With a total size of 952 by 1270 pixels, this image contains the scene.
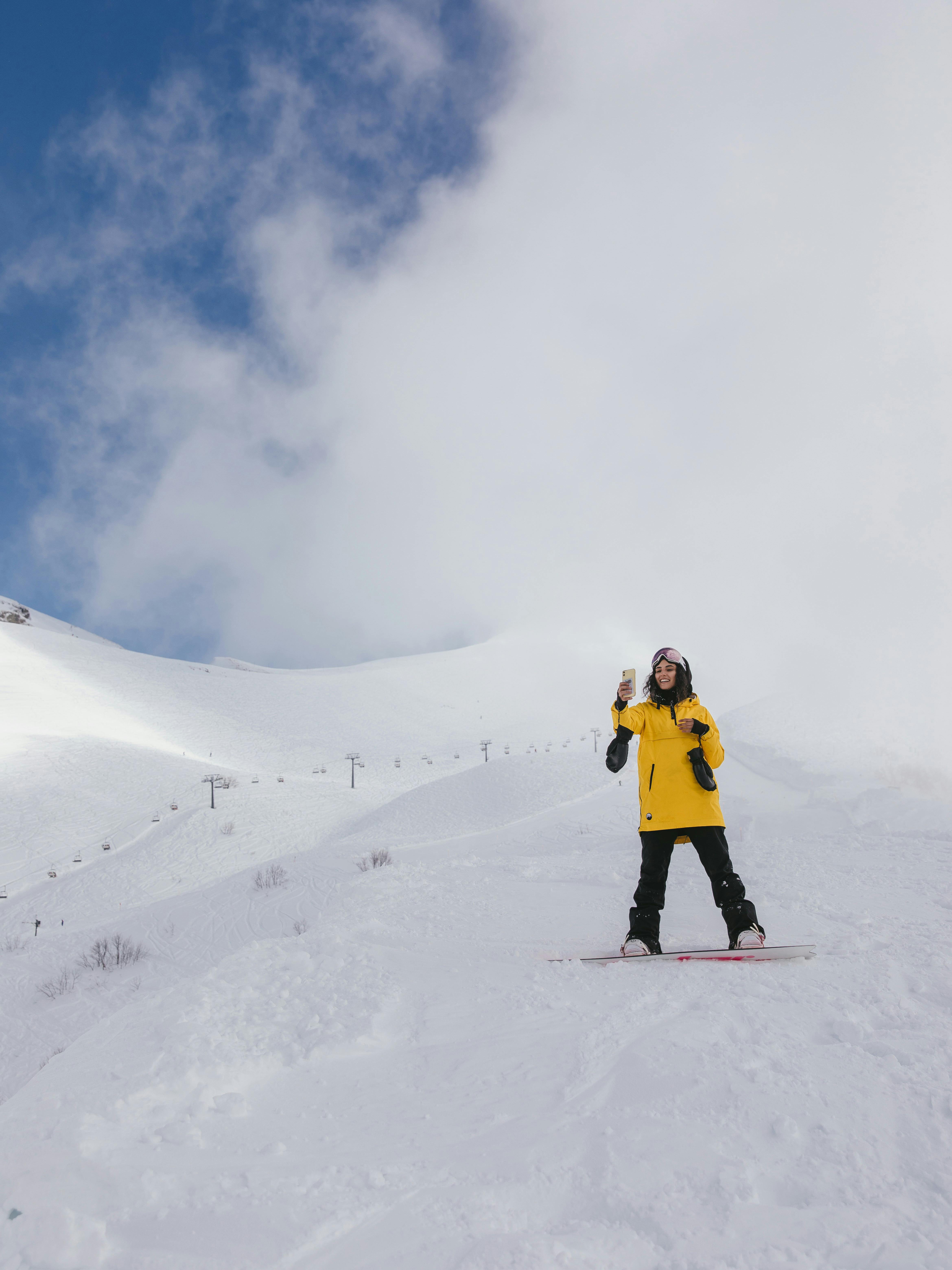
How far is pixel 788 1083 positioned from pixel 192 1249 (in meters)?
2.39

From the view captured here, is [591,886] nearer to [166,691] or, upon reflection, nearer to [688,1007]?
[688,1007]

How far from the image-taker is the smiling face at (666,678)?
5.40 m

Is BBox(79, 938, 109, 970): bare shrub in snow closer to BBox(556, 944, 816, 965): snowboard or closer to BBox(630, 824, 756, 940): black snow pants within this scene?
BBox(556, 944, 816, 965): snowboard

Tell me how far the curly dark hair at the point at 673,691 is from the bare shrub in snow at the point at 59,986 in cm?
870

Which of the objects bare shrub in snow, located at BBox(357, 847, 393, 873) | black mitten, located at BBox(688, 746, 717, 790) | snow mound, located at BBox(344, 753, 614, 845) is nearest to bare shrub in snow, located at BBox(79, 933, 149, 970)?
bare shrub in snow, located at BBox(357, 847, 393, 873)

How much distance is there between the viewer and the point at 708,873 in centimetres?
499

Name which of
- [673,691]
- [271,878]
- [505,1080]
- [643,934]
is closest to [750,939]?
[643,934]

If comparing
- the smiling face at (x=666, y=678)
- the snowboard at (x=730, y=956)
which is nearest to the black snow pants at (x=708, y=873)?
the snowboard at (x=730, y=956)

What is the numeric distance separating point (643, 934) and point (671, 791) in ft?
3.64

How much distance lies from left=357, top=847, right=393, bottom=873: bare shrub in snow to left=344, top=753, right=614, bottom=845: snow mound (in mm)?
7176

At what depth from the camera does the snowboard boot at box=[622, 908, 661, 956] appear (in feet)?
15.3

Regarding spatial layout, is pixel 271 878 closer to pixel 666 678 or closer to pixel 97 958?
pixel 97 958

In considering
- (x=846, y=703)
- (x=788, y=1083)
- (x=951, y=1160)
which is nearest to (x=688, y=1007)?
(x=788, y=1083)

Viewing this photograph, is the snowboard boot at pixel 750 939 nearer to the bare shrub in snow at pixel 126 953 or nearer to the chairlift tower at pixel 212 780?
the bare shrub in snow at pixel 126 953
